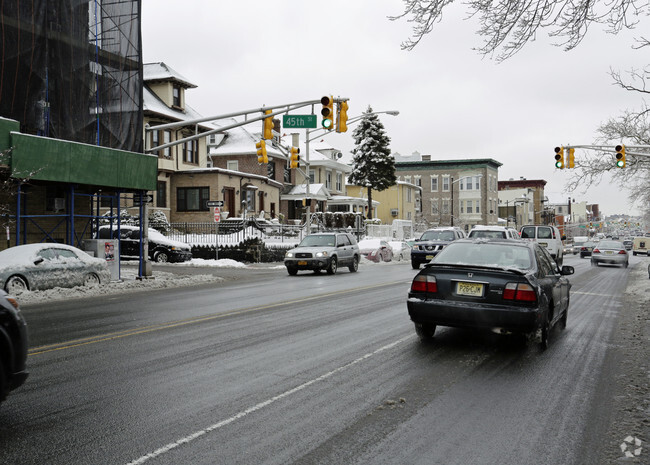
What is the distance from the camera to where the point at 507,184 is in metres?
124

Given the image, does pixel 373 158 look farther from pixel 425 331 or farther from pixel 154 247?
pixel 425 331

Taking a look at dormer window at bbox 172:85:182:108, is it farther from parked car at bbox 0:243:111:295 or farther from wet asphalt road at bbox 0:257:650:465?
wet asphalt road at bbox 0:257:650:465

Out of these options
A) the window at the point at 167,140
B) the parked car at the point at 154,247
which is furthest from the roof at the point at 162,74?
the parked car at the point at 154,247

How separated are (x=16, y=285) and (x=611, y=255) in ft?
103

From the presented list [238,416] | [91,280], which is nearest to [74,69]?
[91,280]

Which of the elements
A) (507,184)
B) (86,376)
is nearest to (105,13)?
(86,376)

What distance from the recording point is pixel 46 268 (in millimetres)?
15375

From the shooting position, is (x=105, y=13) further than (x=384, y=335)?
Yes

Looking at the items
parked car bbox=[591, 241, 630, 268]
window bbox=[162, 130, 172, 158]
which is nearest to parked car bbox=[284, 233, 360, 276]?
parked car bbox=[591, 241, 630, 268]

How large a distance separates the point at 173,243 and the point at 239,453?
26.4 m

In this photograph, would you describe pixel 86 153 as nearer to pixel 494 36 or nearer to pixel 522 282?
pixel 494 36

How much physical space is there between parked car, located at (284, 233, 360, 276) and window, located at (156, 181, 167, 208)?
2091cm

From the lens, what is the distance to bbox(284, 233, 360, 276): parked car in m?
23.0

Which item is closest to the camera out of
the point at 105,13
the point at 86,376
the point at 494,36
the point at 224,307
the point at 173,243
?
the point at 86,376
